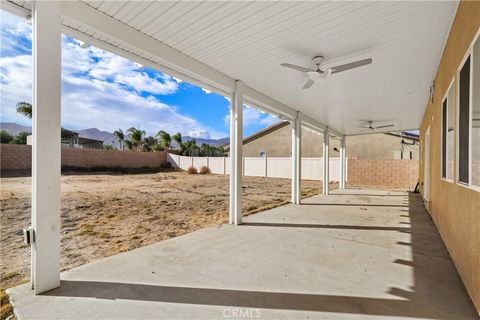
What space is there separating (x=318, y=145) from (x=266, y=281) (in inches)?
692

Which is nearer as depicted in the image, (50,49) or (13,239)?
(50,49)

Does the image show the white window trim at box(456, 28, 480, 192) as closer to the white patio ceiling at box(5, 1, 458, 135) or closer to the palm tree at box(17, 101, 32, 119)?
the white patio ceiling at box(5, 1, 458, 135)

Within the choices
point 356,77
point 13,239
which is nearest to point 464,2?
point 356,77

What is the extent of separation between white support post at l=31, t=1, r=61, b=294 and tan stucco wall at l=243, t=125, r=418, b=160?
1759 centimetres

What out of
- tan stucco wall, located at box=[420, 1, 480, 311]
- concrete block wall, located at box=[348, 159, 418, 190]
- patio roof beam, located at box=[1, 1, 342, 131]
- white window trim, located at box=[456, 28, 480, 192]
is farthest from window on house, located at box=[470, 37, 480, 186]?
concrete block wall, located at box=[348, 159, 418, 190]

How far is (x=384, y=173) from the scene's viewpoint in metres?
12.4

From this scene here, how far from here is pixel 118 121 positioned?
1134 inches

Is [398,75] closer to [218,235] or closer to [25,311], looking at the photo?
[218,235]

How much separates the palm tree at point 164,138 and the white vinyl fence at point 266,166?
12.8 ft

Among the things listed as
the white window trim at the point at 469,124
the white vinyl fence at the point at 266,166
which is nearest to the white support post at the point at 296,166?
the white window trim at the point at 469,124

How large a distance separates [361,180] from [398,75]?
9.87 metres

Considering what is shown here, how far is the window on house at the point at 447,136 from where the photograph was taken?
10.7 feet

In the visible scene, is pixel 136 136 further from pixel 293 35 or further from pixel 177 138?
pixel 293 35

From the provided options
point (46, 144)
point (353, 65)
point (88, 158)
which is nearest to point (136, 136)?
point (88, 158)
